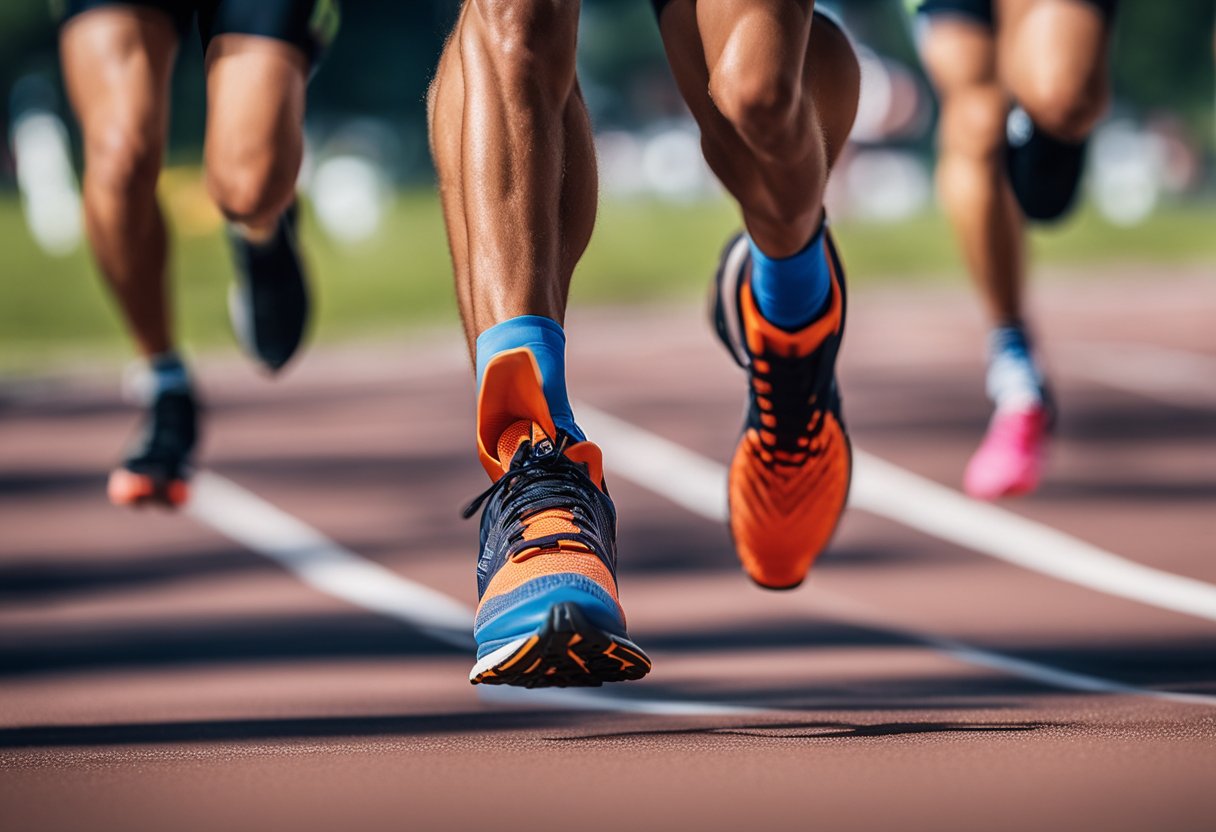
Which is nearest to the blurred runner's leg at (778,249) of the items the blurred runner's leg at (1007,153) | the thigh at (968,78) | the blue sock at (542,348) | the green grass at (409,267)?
the blue sock at (542,348)

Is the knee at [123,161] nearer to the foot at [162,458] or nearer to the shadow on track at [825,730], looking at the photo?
the foot at [162,458]

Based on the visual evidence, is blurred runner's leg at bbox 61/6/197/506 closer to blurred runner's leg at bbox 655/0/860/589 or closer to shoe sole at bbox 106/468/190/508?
shoe sole at bbox 106/468/190/508

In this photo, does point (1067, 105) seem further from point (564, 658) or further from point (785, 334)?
point (564, 658)

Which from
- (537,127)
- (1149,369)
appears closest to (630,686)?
(537,127)

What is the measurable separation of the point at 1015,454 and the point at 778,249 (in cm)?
159

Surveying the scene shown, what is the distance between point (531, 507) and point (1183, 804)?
98cm

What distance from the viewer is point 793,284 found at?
12.0 feet

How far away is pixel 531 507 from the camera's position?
2906mm

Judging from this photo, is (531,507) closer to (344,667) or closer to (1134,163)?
(344,667)

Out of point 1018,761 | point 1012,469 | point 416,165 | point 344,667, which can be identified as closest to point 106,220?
point 344,667

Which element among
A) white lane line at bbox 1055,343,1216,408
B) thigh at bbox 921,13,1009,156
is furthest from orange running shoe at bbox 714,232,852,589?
white lane line at bbox 1055,343,1216,408

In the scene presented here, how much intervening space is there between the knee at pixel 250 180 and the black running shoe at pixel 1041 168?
1.73 m

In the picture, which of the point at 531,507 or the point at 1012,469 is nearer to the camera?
the point at 531,507

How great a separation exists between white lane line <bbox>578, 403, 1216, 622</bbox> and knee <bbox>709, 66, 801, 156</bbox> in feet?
5.21
